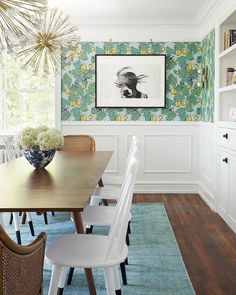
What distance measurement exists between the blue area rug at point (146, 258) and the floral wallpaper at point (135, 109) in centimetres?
164

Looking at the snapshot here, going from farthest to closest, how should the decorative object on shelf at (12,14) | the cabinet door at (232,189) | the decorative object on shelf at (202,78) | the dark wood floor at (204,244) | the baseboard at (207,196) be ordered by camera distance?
the decorative object on shelf at (202,78), the baseboard at (207,196), the cabinet door at (232,189), the dark wood floor at (204,244), the decorative object on shelf at (12,14)

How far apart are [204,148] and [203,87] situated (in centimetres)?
83

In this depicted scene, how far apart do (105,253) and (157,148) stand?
158 inches

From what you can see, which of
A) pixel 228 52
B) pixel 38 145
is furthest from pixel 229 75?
pixel 38 145

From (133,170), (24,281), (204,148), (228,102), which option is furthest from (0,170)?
(204,148)

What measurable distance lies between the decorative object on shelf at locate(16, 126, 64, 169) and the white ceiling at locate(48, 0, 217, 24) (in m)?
2.14

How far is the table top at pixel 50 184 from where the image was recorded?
197 centimetres

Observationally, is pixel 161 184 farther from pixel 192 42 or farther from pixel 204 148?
pixel 192 42

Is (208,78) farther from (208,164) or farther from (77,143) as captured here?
(77,143)

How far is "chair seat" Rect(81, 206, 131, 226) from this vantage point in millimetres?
2758

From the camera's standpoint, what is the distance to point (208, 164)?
543cm

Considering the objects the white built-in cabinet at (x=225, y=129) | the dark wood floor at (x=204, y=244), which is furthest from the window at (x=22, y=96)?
the white built-in cabinet at (x=225, y=129)

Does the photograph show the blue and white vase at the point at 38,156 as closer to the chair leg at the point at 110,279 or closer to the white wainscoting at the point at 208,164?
the chair leg at the point at 110,279

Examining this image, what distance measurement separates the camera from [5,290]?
4.27 feet
